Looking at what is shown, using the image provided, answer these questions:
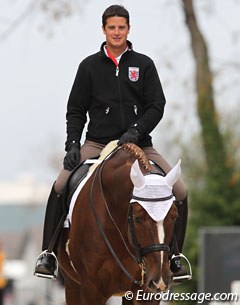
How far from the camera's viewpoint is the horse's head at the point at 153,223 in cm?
851

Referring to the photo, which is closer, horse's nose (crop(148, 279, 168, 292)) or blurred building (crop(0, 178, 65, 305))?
horse's nose (crop(148, 279, 168, 292))

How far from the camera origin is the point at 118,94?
992 centimetres

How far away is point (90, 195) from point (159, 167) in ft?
2.13

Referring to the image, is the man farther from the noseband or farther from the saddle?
the noseband

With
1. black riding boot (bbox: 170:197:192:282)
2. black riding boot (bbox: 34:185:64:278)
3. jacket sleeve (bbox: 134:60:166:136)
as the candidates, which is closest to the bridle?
jacket sleeve (bbox: 134:60:166:136)

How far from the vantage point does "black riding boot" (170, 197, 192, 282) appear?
32.5ft

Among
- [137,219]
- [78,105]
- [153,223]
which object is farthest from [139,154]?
[78,105]

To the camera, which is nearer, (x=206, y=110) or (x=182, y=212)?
(x=182, y=212)

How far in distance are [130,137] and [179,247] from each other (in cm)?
119

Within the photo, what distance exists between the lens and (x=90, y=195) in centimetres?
961

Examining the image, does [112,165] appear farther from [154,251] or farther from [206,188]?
[206,188]

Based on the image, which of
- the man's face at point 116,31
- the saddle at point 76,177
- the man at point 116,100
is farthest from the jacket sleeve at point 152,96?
the saddle at point 76,177

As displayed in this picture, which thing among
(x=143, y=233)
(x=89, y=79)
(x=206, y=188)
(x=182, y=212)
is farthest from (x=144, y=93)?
(x=206, y=188)

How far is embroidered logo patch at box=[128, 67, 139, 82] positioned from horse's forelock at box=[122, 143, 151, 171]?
2.46 feet
